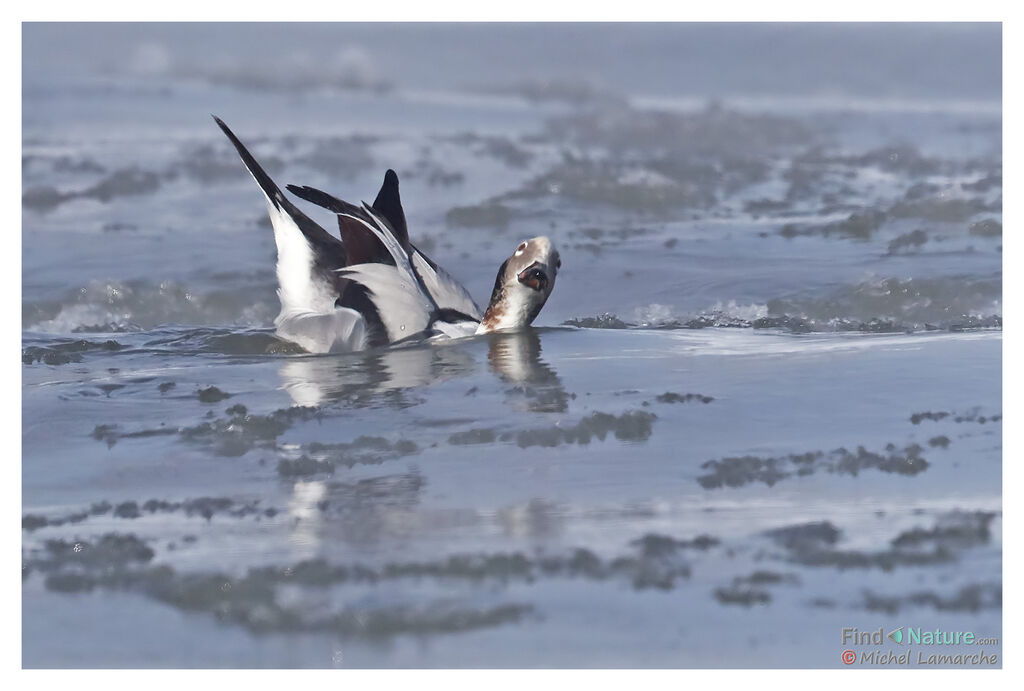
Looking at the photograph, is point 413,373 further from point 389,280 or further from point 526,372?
point 389,280

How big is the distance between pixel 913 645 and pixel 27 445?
404 cm

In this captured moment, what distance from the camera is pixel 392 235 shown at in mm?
8828

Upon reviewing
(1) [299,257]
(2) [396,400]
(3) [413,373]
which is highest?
(1) [299,257]

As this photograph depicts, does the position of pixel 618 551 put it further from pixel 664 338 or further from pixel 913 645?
pixel 664 338

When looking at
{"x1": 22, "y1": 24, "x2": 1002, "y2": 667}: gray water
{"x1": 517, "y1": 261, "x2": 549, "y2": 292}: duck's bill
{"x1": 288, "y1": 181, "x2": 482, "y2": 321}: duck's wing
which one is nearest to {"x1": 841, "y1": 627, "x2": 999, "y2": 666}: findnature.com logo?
{"x1": 22, "y1": 24, "x2": 1002, "y2": 667}: gray water

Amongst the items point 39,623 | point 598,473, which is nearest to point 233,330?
point 598,473

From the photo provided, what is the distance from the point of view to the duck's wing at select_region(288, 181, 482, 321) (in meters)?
8.58

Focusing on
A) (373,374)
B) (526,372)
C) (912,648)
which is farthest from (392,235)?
(912,648)

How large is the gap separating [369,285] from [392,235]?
0.39 metres

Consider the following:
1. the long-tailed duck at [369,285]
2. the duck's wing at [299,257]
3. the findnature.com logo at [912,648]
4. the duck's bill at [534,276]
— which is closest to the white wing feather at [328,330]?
the long-tailed duck at [369,285]

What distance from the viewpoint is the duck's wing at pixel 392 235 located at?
28.1ft

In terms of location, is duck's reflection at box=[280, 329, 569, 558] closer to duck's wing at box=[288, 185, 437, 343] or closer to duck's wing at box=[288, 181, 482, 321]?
duck's wing at box=[288, 185, 437, 343]

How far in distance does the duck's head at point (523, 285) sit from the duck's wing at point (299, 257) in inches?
39.6

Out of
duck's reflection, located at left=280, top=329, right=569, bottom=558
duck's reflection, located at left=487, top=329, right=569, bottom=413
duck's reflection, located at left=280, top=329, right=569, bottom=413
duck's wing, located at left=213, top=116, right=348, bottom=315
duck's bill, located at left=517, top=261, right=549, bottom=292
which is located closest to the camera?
duck's reflection, located at left=280, top=329, right=569, bottom=558
